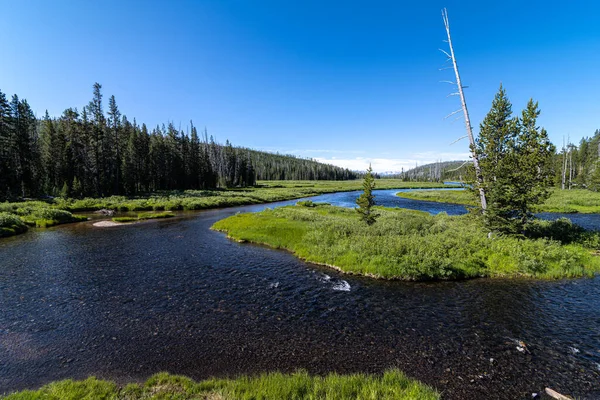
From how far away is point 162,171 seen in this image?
9600 centimetres

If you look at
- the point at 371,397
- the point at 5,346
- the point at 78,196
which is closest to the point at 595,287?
the point at 371,397

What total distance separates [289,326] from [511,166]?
2272 cm

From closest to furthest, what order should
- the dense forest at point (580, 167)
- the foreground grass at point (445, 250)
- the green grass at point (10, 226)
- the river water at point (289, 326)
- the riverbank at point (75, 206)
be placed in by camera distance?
the river water at point (289, 326) < the foreground grass at point (445, 250) < the green grass at point (10, 226) < the riverbank at point (75, 206) < the dense forest at point (580, 167)

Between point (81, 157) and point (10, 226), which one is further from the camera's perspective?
point (81, 157)

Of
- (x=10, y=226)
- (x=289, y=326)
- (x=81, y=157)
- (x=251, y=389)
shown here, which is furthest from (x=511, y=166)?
(x=81, y=157)

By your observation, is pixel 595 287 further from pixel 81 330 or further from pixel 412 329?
pixel 81 330

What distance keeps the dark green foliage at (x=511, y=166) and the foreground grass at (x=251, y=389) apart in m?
20.4

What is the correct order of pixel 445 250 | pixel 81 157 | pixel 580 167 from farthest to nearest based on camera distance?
pixel 580 167, pixel 81 157, pixel 445 250

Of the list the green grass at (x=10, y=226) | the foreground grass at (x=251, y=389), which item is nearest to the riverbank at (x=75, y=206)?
the green grass at (x=10, y=226)

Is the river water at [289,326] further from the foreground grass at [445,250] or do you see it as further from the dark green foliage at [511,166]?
the dark green foliage at [511,166]

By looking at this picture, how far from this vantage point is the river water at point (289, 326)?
32.3ft

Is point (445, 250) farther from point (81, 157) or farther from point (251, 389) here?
point (81, 157)

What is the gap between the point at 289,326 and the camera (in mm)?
13070

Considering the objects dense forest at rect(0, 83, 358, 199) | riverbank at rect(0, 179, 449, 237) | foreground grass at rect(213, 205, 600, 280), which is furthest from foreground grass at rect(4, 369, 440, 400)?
dense forest at rect(0, 83, 358, 199)
